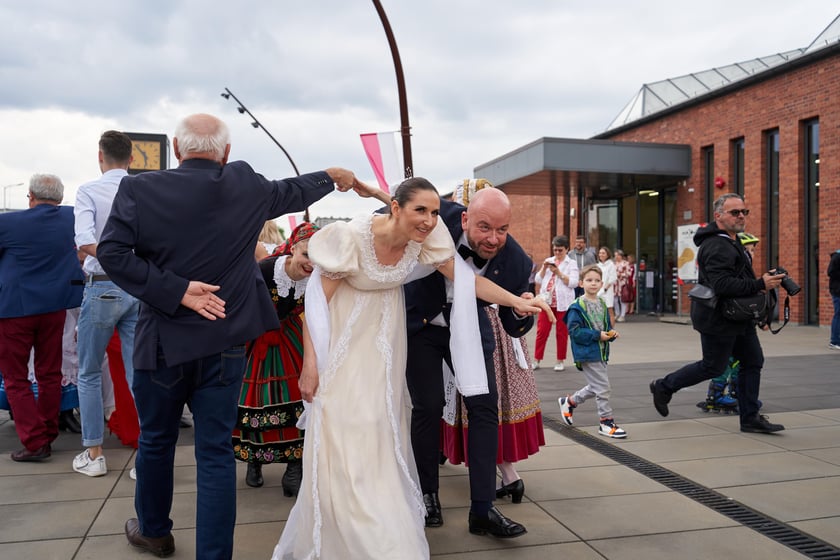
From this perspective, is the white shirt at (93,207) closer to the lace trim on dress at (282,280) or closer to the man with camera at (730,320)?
the lace trim on dress at (282,280)

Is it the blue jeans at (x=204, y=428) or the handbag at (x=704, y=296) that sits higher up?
the handbag at (x=704, y=296)

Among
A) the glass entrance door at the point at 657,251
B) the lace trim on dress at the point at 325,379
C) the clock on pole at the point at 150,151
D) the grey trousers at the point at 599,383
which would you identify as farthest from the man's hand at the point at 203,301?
the glass entrance door at the point at 657,251

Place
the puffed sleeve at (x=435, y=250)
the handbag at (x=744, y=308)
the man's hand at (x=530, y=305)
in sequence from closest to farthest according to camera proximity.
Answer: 1. the man's hand at (x=530, y=305)
2. the puffed sleeve at (x=435, y=250)
3. the handbag at (x=744, y=308)

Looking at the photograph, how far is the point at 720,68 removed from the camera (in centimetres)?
2362

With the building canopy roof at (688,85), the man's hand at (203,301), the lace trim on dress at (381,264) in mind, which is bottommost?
the man's hand at (203,301)

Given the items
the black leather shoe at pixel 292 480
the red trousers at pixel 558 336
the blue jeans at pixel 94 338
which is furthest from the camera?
the red trousers at pixel 558 336

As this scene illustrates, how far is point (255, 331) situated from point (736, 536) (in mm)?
2608

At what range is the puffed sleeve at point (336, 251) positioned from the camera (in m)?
3.25

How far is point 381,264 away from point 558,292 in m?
7.44

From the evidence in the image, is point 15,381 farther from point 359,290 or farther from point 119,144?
point 359,290

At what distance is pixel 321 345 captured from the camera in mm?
3271

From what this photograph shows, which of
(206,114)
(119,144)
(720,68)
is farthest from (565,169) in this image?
(206,114)

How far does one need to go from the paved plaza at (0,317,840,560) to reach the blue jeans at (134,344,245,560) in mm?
457

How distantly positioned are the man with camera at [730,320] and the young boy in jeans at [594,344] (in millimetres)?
789
